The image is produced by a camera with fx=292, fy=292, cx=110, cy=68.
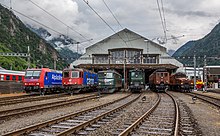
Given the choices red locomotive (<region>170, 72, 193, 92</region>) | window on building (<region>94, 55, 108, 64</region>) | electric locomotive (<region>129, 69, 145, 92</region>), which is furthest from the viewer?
window on building (<region>94, 55, 108, 64</region>)

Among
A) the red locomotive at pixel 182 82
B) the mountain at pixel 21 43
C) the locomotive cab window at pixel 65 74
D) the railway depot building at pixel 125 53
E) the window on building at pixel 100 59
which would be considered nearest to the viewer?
the locomotive cab window at pixel 65 74

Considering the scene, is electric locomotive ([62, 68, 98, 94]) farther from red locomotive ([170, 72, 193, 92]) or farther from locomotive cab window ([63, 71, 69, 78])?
red locomotive ([170, 72, 193, 92])

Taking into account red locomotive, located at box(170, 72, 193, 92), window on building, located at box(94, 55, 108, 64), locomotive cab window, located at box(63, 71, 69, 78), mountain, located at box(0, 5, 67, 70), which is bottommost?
red locomotive, located at box(170, 72, 193, 92)

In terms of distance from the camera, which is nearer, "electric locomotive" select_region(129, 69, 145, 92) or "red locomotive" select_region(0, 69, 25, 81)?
"red locomotive" select_region(0, 69, 25, 81)

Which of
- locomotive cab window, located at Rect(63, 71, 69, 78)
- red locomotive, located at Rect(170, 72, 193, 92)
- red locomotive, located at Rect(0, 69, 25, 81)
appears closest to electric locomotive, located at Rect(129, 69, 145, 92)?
red locomotive, located at Rect(170, 72, 193, 92)

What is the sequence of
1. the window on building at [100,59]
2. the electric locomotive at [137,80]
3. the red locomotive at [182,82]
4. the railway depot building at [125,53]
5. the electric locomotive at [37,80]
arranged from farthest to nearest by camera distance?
1. the window on building at [100,59]
2. the railway depot building at [125,53]
3. the red locomotive at [182,82]
4. the electric locomotive at [137,80]
5. the electric locomotive at [37,80]

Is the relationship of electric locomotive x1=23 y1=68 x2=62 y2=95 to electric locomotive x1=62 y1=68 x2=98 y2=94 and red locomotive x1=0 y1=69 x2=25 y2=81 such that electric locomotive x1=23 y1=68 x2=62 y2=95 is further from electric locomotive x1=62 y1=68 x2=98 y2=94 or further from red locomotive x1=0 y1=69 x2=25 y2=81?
red locomotive x1=0 y1=69 x2=25 y2=81

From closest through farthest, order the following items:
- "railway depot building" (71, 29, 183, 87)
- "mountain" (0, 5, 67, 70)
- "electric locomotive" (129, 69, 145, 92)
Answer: "electric locomotive" (129, 69, 145, 92) → "railway depot building" (71, 29, 183, 87) → "mountain" (0, 5, 67, 70)

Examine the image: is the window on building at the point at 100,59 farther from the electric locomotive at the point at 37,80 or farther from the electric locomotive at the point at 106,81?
the electric locomotive at the point at 37,80

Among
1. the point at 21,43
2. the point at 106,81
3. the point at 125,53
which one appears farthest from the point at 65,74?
the point at 21,43

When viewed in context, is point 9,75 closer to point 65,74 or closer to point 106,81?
point 65,74

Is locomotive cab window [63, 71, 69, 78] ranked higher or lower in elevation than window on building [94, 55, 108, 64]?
lower

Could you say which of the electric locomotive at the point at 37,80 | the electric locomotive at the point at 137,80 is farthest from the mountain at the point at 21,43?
the electric locomotive at the point at 37,80

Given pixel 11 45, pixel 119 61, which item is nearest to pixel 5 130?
pixel 119 61
